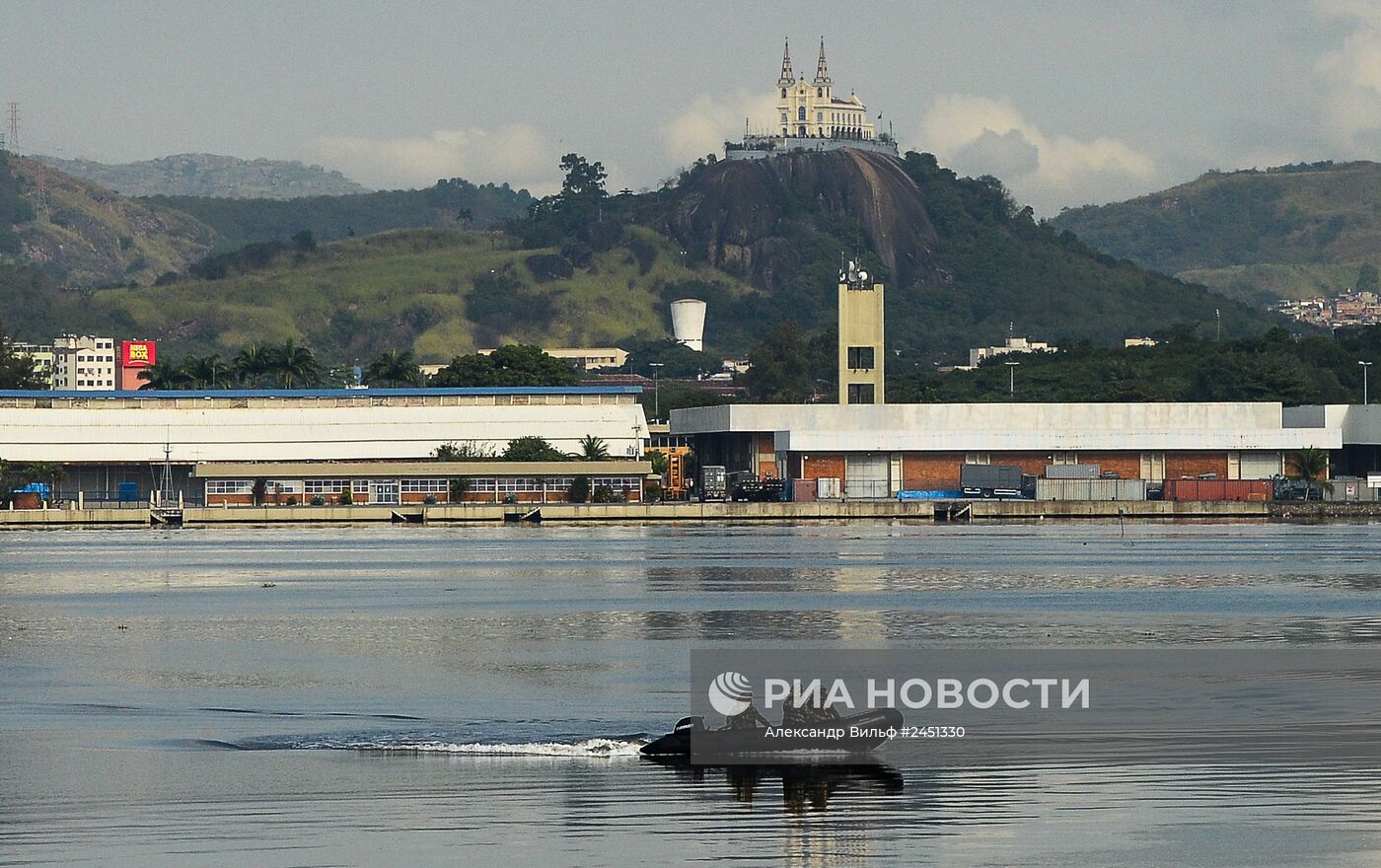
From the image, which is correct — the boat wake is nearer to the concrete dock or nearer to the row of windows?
the concrete dock

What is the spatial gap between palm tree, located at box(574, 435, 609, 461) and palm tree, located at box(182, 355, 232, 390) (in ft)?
134

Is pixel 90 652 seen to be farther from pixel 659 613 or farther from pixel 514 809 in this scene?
pixel 514 809

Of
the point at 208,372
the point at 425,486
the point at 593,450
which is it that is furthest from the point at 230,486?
the point at 208,372

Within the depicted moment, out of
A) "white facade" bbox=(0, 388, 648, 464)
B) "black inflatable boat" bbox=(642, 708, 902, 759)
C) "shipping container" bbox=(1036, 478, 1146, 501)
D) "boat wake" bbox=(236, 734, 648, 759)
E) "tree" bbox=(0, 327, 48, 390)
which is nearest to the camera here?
"black inflatable boat" bbox=(642, 708, 902, 759)

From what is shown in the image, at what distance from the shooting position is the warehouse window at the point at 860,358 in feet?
488

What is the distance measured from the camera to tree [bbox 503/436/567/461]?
138m

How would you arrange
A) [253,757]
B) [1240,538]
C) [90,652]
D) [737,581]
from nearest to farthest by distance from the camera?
[253,757] < [90,652] < [737,581] < [1240,538]

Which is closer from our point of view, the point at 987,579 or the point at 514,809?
the point at 514,809

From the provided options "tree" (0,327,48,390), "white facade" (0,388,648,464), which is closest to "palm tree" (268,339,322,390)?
"white facade" (0,388,648,464)

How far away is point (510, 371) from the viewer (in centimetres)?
17600

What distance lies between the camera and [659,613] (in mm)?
61312

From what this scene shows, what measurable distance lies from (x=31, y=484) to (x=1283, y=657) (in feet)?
374

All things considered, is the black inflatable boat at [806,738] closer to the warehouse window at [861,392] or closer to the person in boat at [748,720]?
the person in boat at [748,720]

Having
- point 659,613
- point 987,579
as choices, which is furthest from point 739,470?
point 659,613
